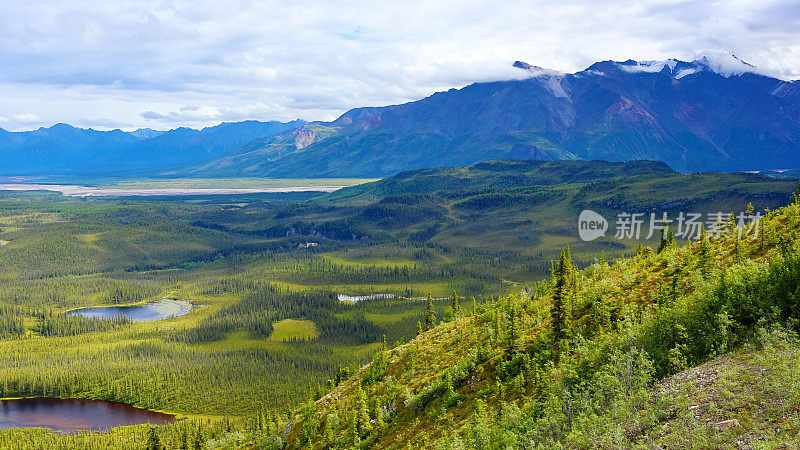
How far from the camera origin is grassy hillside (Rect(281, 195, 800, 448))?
30.4 meters

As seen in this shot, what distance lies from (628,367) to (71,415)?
19313 cm

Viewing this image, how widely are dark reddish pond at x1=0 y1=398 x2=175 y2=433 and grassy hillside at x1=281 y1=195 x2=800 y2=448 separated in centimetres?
11842

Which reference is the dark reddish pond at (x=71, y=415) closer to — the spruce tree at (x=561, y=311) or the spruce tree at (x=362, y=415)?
the spruce tree at (x=362, y=415)

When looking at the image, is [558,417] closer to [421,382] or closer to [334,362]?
[421,382]

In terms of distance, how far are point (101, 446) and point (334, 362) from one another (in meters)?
80.0

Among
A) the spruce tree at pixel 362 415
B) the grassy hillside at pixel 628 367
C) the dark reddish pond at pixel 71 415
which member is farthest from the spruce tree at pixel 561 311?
the dark reddish pond at pixel 71 415

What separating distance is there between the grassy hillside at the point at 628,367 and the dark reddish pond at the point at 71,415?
118m

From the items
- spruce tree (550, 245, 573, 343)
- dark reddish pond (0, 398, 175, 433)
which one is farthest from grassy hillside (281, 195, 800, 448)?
dark reddish pond (0, 398, 175, 433)

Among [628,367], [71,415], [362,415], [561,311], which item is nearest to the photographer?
[628,367]

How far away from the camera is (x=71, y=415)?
16862 centimetres

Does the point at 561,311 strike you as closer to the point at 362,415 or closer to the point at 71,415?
the point at 362,415

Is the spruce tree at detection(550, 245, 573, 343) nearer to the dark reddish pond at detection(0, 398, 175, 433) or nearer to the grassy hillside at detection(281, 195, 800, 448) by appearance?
the grassy hillside at detection(281, 195, 800, 448)

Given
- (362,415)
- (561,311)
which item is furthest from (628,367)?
(362,415)

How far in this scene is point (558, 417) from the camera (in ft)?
127
